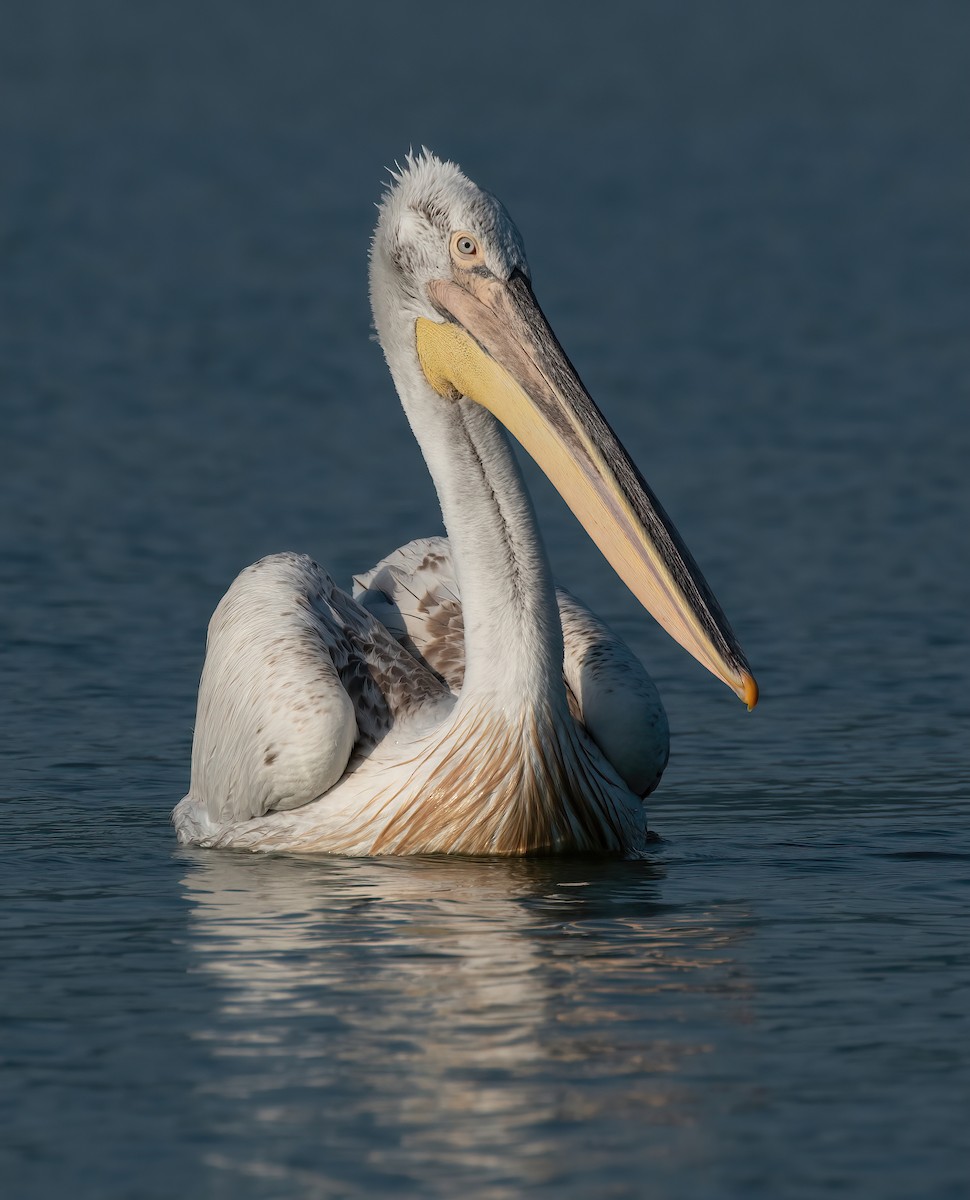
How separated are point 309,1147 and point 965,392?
12441 mm

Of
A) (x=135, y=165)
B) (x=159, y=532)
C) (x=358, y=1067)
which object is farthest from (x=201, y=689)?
(x=135, y=165)

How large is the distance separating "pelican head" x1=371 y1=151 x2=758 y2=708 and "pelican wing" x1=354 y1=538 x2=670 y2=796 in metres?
0.66

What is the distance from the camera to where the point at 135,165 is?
98.8ft

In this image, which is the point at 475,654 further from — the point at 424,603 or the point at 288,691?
the point at 424,603

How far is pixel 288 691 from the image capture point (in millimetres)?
7043

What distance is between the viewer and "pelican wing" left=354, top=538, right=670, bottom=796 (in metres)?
7.30

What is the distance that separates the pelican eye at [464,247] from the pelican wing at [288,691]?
115cm

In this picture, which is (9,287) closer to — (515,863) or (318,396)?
(318,396)

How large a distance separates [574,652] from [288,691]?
0.97 metres

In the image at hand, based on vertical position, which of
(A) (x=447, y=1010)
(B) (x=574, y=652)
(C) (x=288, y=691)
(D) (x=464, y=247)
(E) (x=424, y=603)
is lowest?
(A) (x=447, y=1010)

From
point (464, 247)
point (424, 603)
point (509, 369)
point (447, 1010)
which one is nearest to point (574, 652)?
point (424, 603)

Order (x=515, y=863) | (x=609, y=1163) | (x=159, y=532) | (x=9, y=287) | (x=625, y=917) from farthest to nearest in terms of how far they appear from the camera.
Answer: (x=9, y=287), (x=159, y=532), (x=515, y=863), (x=625, y=917), (x=609, y=1163)

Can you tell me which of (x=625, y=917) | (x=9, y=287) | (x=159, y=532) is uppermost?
(x=9, y=287)

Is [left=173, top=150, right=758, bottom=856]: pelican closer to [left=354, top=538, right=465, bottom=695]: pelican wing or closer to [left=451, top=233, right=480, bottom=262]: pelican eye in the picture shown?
[left=451, top=233, right=480, bottom=262]: pelican eye
